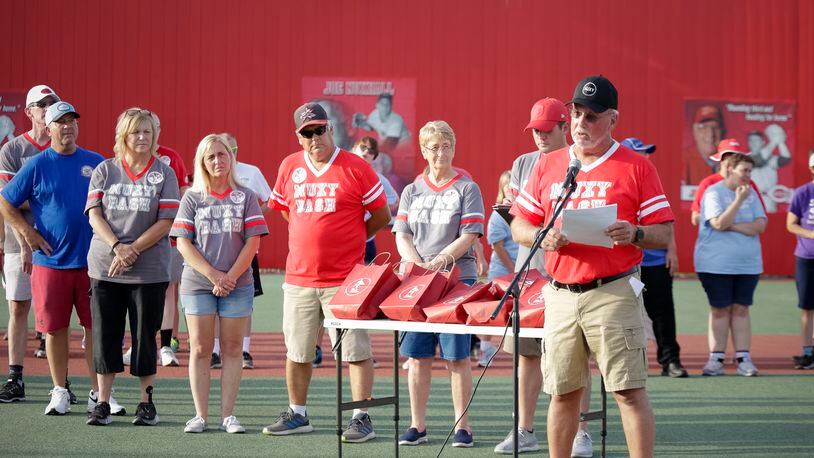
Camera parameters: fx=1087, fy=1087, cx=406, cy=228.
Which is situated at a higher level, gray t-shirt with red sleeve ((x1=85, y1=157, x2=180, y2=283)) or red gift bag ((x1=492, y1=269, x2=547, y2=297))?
gray t-shirt with red sleeve ((x1=85, y1=157, x2=180, y2=283))

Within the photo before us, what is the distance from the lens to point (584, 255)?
4.87 meters

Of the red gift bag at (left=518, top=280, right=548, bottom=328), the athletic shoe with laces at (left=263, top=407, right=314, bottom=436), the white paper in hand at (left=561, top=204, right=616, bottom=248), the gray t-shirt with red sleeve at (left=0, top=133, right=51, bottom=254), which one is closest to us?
the white paper in hand at (left=561, top=204, right=616, bottom=248)

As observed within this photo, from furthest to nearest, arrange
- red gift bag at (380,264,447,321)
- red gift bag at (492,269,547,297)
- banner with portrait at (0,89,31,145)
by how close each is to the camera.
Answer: banner with portrait at (0,89,31,145), red gift bag at (492,269,547,297), red gift bag at (380,264,447,321)

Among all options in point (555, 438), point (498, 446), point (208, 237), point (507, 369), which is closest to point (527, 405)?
point (498, 446)

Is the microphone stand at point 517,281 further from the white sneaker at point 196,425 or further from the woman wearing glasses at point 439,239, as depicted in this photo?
the white sneaker at point 196,425

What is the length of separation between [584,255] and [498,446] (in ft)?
6.24

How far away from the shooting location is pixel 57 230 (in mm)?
7301

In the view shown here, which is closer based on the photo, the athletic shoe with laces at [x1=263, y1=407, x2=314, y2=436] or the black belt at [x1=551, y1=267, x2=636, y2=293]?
the black belt at [x1=551, y1=267, x2=636, y2=293]

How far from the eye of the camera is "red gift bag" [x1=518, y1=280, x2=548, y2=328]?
17.3 ft

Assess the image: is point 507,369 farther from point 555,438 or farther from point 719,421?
point 555,438

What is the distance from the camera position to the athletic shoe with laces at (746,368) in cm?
918

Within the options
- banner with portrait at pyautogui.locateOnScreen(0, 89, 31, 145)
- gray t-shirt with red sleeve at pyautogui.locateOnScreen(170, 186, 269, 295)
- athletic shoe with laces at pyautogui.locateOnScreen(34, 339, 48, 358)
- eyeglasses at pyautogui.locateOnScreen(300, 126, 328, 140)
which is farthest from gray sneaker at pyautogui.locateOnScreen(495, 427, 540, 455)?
banner with portrait at pyautogui.locateOnScreen(0, 89, 31, 145)

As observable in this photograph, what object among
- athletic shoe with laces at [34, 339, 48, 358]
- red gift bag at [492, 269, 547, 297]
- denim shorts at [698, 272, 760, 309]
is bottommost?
athletic shoe with laces at [34, 339, 48, 358]

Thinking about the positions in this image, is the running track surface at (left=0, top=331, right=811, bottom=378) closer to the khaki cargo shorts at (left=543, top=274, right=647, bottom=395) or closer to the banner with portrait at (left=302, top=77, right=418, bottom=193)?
the khaki cargo shorts at (left=543, top=274, right=647, bottom=395)
